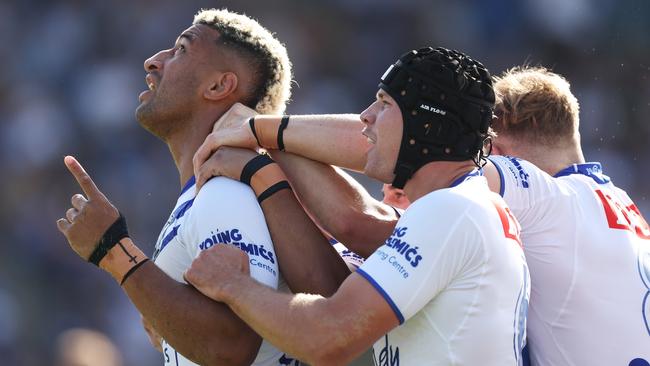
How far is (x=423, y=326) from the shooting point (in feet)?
14.0

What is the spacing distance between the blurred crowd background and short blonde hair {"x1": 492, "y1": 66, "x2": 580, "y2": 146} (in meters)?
6.26

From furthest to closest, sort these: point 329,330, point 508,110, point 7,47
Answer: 1. point 7,47
2. point 508,110
3. point 329,330

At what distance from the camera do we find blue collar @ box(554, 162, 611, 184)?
17.9 ft

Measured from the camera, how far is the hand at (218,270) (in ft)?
14.5

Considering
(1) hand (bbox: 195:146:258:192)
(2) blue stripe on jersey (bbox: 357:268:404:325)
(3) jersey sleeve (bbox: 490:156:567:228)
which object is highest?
(1) hand (bbox: 195:146:258:192)

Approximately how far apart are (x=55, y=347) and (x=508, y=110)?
755cm

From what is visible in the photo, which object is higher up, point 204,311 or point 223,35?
point 223,35

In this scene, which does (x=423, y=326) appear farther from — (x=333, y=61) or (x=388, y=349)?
(x=333, y=61)

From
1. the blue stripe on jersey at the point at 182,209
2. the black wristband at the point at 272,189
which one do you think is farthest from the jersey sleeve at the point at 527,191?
the blue stripe on jersey at the point at 182,209

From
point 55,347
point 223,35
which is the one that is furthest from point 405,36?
point 223,35

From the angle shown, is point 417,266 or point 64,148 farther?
point 64,148

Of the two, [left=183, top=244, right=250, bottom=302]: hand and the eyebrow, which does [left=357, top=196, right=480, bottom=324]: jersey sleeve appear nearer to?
[left=183, top=244, right=250, bottom=302]: hand

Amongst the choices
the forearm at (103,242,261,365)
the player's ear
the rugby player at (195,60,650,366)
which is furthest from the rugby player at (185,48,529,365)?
the player's ear

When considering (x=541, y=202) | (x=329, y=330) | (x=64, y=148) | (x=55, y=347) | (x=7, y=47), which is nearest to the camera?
(x=329, y=330)
